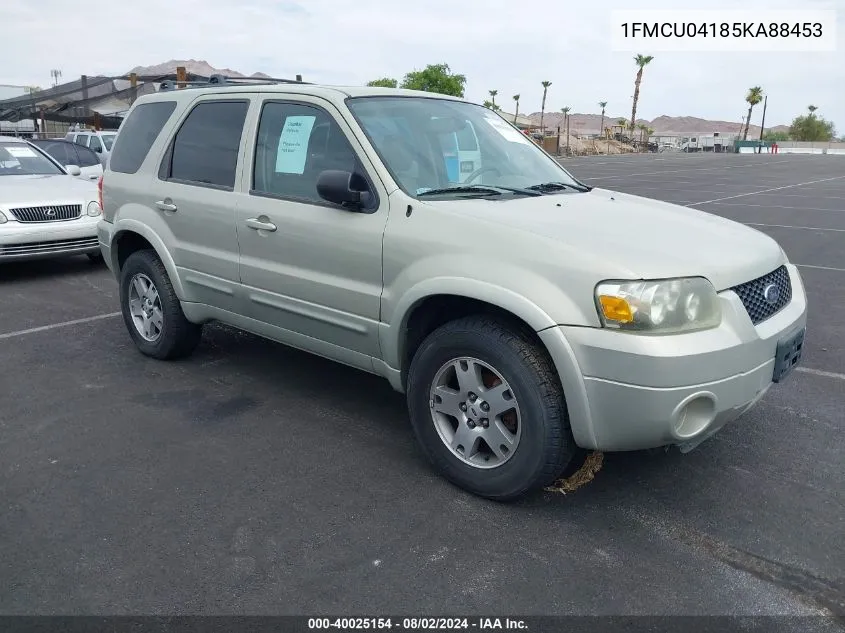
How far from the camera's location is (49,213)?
328 inches

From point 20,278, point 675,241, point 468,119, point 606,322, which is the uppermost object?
point 468,119

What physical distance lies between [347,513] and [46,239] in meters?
6.42

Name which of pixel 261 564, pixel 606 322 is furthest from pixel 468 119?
pixel 261 564

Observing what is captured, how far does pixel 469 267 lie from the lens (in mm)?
3240

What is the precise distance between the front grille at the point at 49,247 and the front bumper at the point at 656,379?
21.6 feet

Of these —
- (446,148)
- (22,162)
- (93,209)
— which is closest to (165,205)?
(446,148)

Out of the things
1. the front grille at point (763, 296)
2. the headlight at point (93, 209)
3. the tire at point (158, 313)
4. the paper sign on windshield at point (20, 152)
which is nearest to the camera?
the front grille at point (763, 296)

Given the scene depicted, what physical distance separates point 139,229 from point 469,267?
2.79 meters

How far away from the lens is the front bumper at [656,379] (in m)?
2.82

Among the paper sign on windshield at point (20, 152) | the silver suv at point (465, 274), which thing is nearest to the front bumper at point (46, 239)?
the paper sign on windshield at point (20, 152)

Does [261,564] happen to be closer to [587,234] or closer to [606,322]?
[606,322]

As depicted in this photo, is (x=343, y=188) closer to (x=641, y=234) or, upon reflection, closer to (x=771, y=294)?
(x=641, y=234)

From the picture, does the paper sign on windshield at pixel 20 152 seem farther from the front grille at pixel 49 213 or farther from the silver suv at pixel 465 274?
the silver suv at pixel 465 274

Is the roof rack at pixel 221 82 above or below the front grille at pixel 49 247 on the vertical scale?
Answer: above
